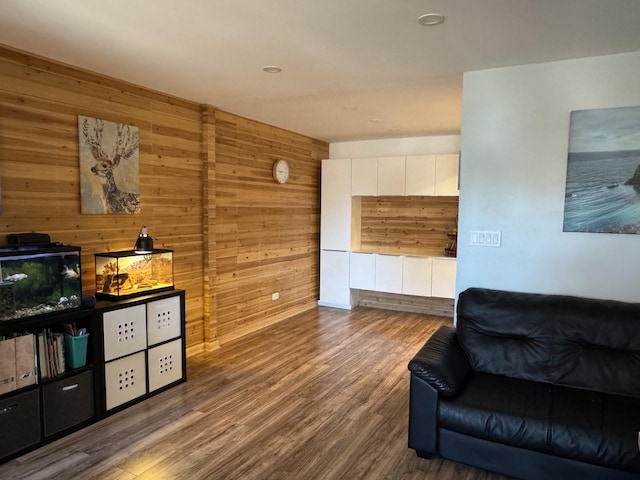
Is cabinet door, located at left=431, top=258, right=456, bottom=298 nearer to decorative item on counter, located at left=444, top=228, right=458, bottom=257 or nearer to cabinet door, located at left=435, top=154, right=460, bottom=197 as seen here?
decorative item on counter, located at left=444, top=228, right=458, bottom=257

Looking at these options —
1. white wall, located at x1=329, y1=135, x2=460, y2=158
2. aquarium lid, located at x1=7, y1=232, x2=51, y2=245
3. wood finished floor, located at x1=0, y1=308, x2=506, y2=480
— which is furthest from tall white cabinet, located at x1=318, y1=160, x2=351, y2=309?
aquarium lid, located at x1=7, y1=232, x2=51, y2=245

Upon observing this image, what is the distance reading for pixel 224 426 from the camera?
9.65 feet

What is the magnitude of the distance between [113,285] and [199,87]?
1.80m

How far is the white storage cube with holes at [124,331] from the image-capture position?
9.91ft

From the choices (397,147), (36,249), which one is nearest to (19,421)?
(36,249)

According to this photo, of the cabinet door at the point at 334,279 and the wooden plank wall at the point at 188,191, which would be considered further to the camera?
→ the cabinet door at the point at 334,279

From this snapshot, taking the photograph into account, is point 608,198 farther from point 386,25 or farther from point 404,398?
point 404,398

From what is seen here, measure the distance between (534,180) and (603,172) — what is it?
0.42 metres

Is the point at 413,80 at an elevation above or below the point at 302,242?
above

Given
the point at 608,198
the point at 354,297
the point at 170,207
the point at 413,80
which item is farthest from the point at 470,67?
the point at 354,297

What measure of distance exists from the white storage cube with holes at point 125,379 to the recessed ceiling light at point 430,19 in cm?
299

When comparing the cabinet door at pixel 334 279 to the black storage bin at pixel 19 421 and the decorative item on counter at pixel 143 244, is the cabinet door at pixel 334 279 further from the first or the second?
the black storage bin at pixel 19 421

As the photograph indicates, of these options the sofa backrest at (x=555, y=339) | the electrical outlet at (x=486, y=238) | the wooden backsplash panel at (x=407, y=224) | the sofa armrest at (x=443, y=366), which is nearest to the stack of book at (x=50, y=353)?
the sofa armrest at (x=443, y=366)

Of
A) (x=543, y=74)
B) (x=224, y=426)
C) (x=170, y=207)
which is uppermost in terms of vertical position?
(x=543, y=74)
